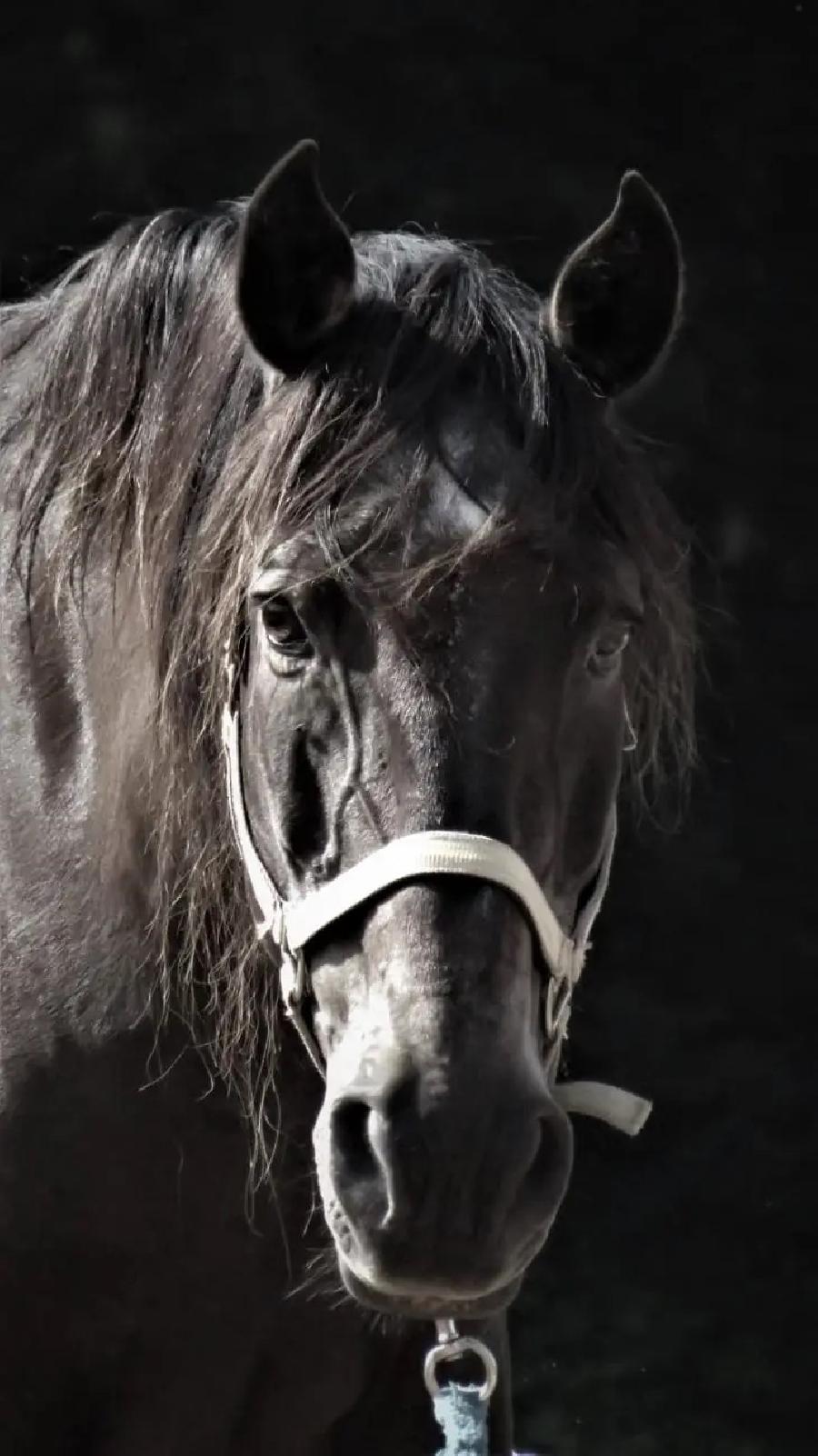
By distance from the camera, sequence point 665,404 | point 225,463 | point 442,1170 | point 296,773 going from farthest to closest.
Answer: point 665,404, point 225,463, point 296,773, point 442,1170

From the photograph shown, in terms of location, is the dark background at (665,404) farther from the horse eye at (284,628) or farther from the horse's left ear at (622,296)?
the horse eye at (284,628)

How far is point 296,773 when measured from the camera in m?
1.36

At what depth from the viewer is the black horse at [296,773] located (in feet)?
4.10

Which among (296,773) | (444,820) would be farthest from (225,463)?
(444,820)

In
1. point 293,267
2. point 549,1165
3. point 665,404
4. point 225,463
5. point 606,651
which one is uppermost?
point 293,267

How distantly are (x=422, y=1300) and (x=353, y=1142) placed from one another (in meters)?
0.11

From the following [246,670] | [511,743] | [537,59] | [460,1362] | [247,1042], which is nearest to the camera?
[511,743]

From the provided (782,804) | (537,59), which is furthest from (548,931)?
(537,59)

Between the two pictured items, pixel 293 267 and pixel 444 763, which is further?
pixel 293 267

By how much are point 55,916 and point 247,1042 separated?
19cm

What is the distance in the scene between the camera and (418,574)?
130cm

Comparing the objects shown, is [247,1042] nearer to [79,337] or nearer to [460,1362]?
[460,1362]

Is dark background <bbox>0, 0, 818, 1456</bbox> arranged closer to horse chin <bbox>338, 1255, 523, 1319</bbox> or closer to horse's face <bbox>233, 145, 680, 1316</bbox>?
horse's face <bbox>233, 145, 680, 1316</bbox>

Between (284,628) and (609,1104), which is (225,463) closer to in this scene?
(284,628)
